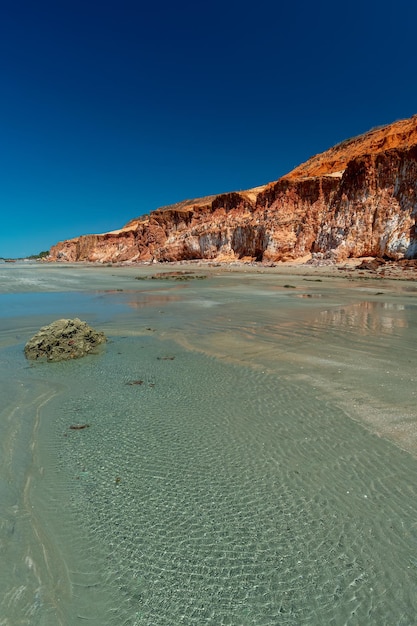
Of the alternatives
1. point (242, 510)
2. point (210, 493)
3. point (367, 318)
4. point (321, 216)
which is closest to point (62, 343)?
point (210, 493)

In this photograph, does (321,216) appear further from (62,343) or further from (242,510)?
(242,510)

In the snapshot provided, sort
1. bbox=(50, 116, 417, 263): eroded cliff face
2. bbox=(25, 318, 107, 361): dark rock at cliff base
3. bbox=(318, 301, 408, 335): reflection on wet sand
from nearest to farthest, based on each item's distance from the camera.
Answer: bbox=(25, 318, 107, 361): dark rock at cliff base → bbox=(318, 301, 408, 335): reflection on wet sand → bbox=(50, 116, 417, 263): eroded cliff face

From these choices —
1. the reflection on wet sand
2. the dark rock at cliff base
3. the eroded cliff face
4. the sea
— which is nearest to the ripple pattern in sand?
the sea

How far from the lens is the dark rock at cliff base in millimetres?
5707

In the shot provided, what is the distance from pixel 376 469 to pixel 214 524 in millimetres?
1299

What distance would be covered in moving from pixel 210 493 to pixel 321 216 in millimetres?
Answer: 40916

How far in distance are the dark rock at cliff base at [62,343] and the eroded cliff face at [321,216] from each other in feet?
93.0

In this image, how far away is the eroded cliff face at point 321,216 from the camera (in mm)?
29531

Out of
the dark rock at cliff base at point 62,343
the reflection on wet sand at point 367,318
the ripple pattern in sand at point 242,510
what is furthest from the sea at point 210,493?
the reflection on wet sand at point 367,318

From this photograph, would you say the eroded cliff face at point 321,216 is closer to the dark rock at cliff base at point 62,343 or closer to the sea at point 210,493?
the dark rock at cliff base at point 62,343

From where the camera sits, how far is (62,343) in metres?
5.88

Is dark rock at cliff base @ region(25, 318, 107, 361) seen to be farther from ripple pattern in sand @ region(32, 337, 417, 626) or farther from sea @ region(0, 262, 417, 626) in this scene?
ripple pattern in sand @ region(32, 337, 417, 626)

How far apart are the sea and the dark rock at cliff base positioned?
1.51 ft

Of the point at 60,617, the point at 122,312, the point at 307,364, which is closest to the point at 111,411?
the point at 60,617
